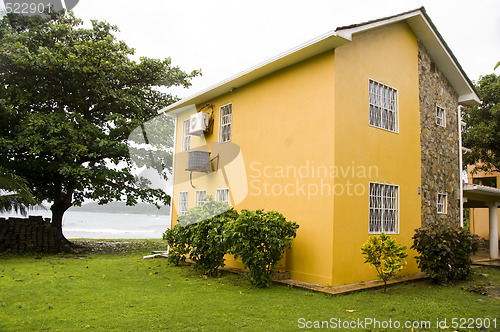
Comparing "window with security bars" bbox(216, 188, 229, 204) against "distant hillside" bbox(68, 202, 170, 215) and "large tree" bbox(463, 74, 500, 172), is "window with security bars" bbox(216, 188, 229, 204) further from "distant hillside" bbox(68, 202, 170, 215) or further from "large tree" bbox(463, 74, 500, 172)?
"large tree" bbox(463, 74, 500, 172)

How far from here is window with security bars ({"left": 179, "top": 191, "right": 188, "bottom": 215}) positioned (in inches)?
550

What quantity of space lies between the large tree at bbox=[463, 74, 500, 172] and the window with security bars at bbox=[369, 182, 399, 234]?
12.1 metres

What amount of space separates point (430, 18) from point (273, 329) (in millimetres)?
9750

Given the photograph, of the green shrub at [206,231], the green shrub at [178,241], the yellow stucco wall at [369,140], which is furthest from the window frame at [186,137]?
the yellow stucco wall at [369,140]

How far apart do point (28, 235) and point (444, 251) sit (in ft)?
47.3

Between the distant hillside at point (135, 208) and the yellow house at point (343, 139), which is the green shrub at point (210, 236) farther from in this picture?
the distant hillside at point (135, 208)

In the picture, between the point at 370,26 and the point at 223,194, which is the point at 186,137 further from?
the point at 370,26

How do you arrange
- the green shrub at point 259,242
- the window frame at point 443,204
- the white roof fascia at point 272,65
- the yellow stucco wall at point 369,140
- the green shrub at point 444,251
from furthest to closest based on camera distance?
the window frame at point 443,204 < the green shrub at point 444,251 < the yellow stucco wall at point 369,140 < the white roof fascia at point 272,65 < the green shrub at point 259,242

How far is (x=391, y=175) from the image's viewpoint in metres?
9.88

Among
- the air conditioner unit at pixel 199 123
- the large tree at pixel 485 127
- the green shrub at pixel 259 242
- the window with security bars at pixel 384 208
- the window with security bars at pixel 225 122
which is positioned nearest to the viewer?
the green shrub at pixel 259 242

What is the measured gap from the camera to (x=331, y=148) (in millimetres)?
8625

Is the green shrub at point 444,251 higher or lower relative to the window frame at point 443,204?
lower

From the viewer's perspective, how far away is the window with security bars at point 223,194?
38.5ft

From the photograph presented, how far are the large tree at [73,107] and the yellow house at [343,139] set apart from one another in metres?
4.26
